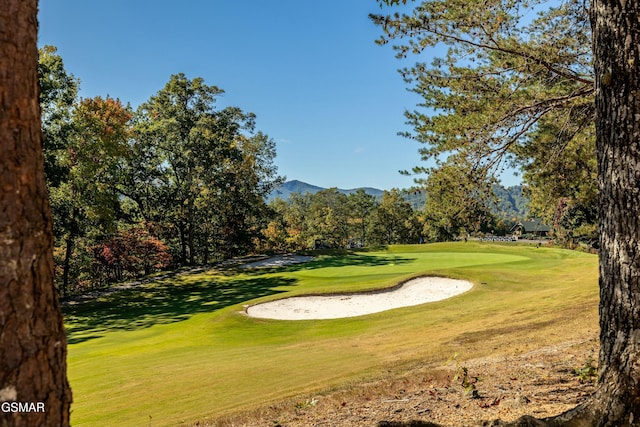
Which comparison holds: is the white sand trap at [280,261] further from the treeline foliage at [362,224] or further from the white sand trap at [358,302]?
the treeline foliage at [362,224]

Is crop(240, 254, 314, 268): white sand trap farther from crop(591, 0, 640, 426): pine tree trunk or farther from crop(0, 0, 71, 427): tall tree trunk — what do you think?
crop(0, 0, 71, 427): tall tree trunk

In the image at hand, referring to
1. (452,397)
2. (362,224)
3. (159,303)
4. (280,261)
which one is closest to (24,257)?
(452,397)

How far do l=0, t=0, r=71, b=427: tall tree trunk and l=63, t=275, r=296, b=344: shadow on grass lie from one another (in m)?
13.5

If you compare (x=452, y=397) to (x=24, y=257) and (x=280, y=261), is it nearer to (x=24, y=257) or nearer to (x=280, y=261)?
(x=24, y=257)

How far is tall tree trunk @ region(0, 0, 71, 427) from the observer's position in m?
1.81

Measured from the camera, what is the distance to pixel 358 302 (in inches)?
664

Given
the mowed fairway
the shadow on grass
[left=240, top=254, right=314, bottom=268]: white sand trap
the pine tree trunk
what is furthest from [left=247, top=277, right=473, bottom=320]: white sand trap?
[left=240, top=254, right=314, bottom=268]: white sand trap

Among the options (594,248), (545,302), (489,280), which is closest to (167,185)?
(489,280)

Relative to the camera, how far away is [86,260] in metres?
32.0

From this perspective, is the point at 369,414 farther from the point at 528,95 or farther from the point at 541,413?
the point at 528,95

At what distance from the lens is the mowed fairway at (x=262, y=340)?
259 inches

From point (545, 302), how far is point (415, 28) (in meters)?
9.10

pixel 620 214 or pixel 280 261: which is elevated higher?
pixel 620 214

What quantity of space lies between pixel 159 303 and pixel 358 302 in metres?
9.82
